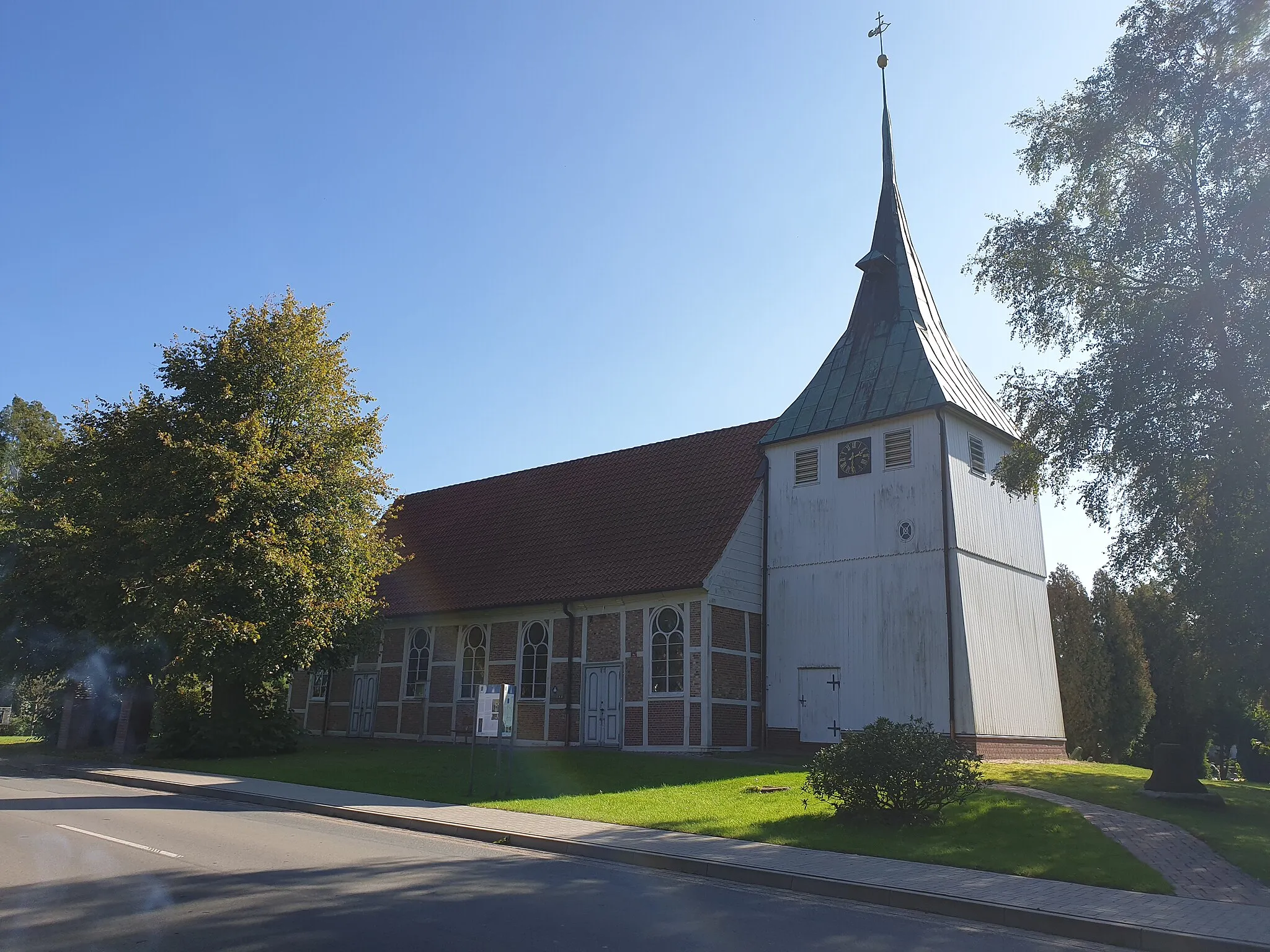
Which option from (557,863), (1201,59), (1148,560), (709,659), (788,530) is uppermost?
(1201,59)

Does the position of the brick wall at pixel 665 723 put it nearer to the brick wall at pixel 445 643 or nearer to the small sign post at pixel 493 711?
the small sign post at pixel 493 711

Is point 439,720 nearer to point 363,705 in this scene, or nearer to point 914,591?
point 363,705

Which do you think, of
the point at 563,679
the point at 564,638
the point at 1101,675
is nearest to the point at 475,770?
the point at 563,679

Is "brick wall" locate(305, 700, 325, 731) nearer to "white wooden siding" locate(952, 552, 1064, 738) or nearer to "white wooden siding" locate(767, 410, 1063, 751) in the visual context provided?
"white wooden siding" locate(767, 410, 1063, 751)

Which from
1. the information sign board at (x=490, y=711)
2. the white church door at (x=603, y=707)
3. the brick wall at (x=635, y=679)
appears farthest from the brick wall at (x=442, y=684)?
the information sign board at (x=490, y=711)

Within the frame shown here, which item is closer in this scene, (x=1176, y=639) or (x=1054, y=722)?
(x=1176, y=639)

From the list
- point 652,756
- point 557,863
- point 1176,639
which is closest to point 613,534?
point 652,756

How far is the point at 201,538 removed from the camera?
20.9 m

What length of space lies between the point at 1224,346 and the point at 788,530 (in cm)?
1147

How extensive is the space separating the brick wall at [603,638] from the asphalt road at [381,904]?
12.7 m

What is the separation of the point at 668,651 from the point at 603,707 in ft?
7.94

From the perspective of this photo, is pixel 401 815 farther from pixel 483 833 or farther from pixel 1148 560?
pixel 1148 560

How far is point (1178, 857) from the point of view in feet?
35.4

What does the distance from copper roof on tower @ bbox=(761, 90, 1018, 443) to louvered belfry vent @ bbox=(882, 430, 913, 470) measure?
0.53 metres
